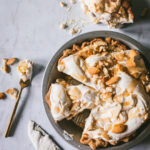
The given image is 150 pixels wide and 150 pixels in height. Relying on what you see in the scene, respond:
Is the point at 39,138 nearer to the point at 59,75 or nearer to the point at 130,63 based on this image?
the point at 59,75

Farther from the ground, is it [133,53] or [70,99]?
[133,53]

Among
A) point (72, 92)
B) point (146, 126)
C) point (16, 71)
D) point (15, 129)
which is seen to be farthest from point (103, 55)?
point (15, 129)

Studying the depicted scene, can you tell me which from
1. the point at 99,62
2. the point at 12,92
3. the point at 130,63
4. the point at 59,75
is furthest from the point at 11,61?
the point at 130,63

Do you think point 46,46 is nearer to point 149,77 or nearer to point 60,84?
point 60,84

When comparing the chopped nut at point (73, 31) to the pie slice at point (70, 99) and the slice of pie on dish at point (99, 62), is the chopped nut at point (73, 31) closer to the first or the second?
the slice of pie on dish at point (99, 62)

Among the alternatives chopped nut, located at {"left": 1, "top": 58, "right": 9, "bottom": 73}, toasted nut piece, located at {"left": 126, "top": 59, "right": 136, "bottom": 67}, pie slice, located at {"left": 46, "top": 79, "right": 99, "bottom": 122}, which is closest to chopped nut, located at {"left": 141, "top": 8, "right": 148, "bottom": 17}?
toasted nut piece, located at {"left": 126, "top": 59, "right": 136, "bottom": 67}
